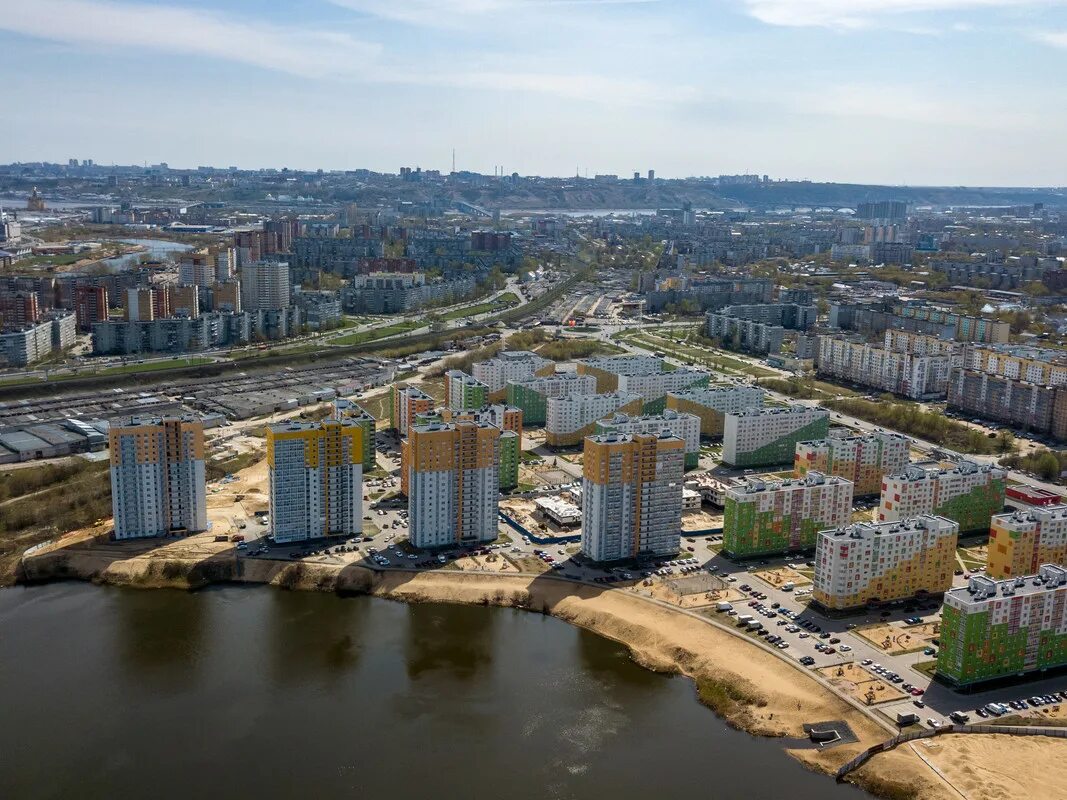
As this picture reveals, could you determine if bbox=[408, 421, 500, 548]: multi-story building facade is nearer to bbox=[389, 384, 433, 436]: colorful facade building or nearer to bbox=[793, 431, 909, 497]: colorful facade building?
bbox=[389, 384, 433, 436]: colorful facade building

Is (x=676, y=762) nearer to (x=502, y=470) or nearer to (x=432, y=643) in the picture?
(x=432, y=643)

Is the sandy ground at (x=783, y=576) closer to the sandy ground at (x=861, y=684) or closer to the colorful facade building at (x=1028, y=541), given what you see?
the sandy ground at (x=861, y=684)

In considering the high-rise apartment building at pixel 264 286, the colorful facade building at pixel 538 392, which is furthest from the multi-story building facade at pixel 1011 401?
the high-rise apartment building at pixel 264 286

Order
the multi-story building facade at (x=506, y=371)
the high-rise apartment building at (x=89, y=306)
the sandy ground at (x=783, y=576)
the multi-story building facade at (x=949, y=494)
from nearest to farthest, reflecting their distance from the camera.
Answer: the sandy ground at (x=783, y=576)
the multi-story building facade at (x=949, y=494)
the multi-story building facade at (x=506, y=371)
the high-rise apartment building at (x=89, y=306)

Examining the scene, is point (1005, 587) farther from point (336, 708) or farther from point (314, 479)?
point (314, 479)

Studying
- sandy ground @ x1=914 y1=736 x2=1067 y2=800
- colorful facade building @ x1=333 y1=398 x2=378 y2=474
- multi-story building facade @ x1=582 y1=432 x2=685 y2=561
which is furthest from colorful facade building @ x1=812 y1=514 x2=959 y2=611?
colorful facade building @ x1=333 y1=398 x2=378 y2=474
